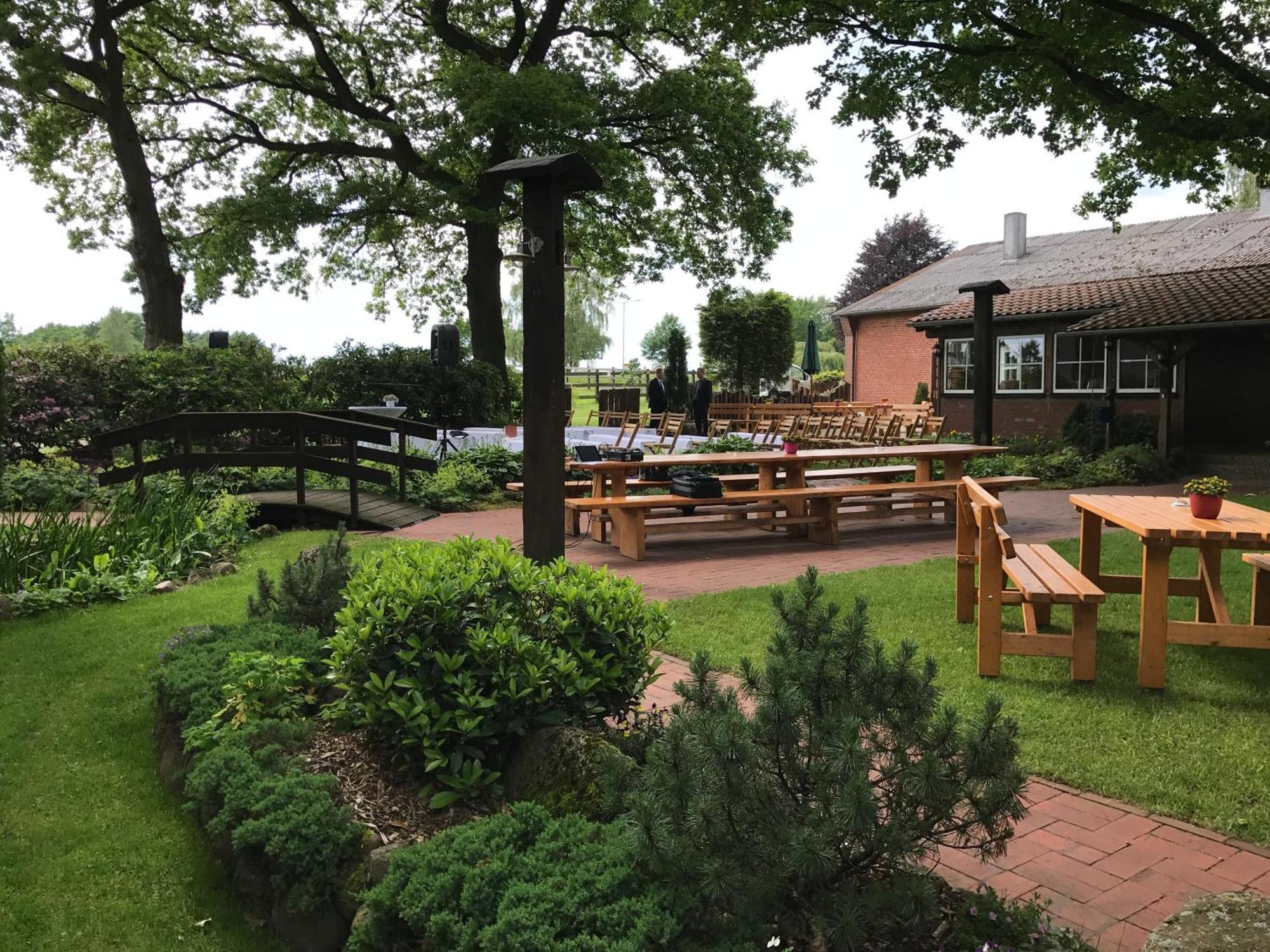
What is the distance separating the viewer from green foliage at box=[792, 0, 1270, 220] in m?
10.9

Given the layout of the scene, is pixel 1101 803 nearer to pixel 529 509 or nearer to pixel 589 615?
pixel 589 615

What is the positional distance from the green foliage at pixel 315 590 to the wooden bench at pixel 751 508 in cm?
417

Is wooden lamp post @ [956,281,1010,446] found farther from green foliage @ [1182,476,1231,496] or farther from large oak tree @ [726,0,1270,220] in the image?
green foliage @ [1182,476,1231,496]

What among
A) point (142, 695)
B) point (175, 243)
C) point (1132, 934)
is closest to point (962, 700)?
point (1132, 934)

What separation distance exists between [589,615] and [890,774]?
1432 mm

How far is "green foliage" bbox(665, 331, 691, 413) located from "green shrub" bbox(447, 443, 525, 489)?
619 inches

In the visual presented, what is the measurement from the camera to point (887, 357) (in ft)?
110

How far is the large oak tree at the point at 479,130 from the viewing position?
2094 centimetres

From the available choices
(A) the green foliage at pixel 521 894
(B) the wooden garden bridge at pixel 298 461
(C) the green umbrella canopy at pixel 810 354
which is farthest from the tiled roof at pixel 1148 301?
(A) the green foliage at pixel 521 894

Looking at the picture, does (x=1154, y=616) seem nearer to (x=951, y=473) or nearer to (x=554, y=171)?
(x=554, y=171)

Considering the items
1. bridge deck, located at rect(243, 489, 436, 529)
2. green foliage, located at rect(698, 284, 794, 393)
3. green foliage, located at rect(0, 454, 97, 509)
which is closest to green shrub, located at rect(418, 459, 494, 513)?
bridge deck, located at rect(243, 489, 436, 529)

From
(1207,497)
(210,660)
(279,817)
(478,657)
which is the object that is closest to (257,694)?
(210,660)

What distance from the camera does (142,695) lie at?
510 centimetres

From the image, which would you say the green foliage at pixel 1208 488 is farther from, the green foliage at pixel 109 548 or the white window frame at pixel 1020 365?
the white window frame at pixel 1020 365
